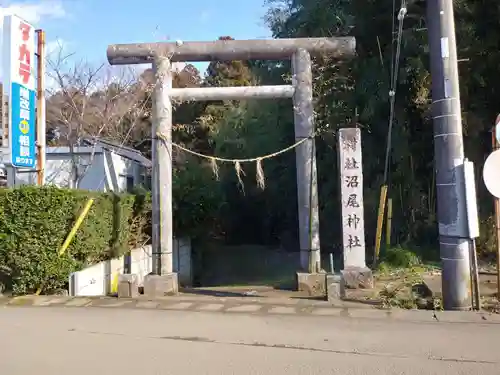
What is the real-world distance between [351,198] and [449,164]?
2.12 m

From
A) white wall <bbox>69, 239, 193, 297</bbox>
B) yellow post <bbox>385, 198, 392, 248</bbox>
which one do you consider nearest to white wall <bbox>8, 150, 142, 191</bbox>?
white wall <bbox>69, 239, 193, 297</bbox>

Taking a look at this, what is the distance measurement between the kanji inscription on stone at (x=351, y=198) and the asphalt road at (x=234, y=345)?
2317 millimetres

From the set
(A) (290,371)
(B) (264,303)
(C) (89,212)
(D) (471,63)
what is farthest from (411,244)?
(A) (290,371)

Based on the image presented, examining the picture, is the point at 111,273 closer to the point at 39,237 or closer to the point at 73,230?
the point at 73,230

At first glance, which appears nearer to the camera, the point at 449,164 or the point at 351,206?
the point at 449,164

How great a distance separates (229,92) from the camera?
10508 mm

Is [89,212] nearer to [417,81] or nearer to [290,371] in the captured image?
[290,371]

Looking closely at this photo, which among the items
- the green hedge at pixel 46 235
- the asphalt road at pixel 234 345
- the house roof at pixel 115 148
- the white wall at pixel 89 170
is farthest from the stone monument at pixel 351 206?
the house roof at pixel 115 148

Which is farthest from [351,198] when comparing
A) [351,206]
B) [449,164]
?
[449,164]

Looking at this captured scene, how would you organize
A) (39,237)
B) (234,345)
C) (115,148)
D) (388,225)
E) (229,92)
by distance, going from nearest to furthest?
(234,345)
(39,237)
(229,92)
(388,225)
(115,148)

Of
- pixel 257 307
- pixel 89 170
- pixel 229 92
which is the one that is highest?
pixel 229 92

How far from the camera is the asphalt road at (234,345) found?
17.9 feet

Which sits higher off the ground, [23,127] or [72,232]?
[23,127]

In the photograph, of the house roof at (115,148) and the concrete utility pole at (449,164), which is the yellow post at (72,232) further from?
the house roof at (115,148)
